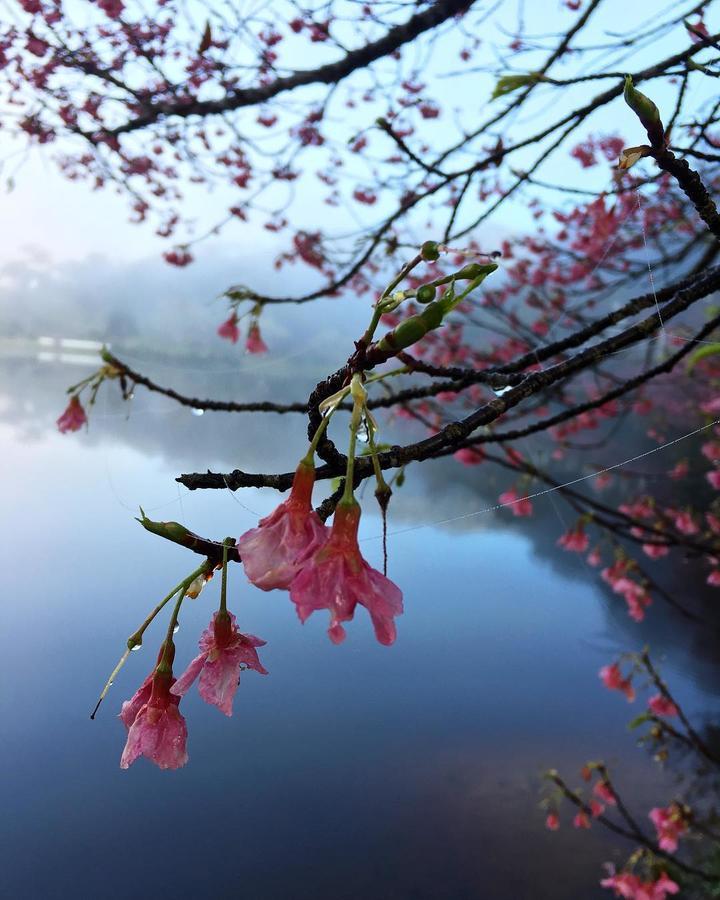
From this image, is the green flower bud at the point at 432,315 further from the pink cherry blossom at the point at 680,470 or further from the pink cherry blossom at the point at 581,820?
the pink cherry blossom at the point at 581,820

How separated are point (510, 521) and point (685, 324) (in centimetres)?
170

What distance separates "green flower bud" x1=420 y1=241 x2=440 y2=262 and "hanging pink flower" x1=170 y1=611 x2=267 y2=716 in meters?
0.16

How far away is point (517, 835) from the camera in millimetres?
1514

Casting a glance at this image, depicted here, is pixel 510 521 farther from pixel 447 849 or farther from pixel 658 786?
pixel 447 849

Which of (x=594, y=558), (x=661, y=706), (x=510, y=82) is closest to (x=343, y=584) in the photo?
(x=510, y=82)

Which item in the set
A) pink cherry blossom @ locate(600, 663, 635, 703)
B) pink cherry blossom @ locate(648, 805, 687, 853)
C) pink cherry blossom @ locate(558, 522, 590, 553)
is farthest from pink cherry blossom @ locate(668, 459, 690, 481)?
pink cherry blossom @ locate(648, 805, 687, 853)

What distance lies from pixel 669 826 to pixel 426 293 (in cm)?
178

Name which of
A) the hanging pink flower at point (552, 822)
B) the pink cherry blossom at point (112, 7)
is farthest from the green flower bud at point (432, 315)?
the hanging pink flower at point (552, 822)

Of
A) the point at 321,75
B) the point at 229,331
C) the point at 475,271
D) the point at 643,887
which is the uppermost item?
the point at 321,75

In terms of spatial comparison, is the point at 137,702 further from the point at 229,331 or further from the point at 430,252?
the point at 229,331

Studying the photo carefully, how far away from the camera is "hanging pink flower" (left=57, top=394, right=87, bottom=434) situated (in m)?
0.83

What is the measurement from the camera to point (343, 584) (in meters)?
0.18

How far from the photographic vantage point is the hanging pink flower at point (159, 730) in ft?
0.77

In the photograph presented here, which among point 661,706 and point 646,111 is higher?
point 646,111
